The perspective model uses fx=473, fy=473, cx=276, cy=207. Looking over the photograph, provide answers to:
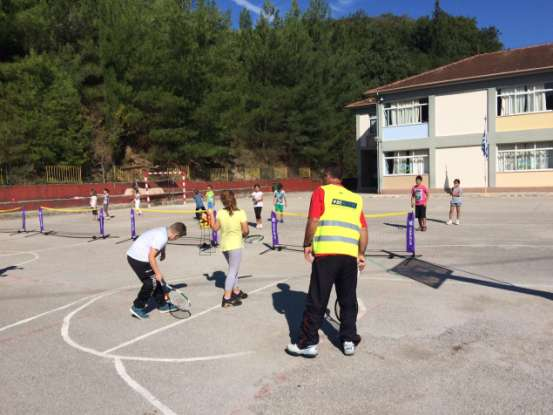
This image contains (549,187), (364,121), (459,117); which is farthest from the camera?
(364,121)

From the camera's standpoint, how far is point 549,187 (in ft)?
98.0

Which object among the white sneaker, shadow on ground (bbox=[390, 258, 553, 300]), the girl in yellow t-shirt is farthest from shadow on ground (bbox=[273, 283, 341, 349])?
shadow on ground (bbox=[390, 258, 553, 300])

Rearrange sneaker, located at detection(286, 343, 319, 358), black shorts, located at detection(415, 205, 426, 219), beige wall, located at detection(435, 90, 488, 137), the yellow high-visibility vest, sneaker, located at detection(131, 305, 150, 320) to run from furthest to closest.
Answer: beige wall, located at detection(435, 90, 488, 137), black shorts, located at detection(415, 205, 426, 219), sneaker, located at detection(131, 305, 150, 320), sneaker, located at detection(286, 343, 319, 358), the yellow high-visibility vest

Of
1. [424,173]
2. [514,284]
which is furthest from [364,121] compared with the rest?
[514,284]

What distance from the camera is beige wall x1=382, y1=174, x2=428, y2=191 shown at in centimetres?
3500

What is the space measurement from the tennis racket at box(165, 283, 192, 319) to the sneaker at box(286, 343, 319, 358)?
88.3 inches

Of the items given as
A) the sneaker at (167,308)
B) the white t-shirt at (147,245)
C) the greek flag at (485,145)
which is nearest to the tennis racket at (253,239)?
the sneaker at (167,308)

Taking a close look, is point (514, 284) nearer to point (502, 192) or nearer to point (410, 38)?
point (502, 192)

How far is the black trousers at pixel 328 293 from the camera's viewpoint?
504cm

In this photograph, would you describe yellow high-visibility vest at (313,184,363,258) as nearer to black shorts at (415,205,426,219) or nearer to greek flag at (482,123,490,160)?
black shorts at (415,205,426,219)

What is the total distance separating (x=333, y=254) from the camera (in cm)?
502

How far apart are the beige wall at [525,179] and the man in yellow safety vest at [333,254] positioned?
2961 centimetres

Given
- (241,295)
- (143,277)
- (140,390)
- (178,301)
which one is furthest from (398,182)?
(140,390)

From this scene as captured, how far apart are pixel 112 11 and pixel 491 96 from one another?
26672 mm
